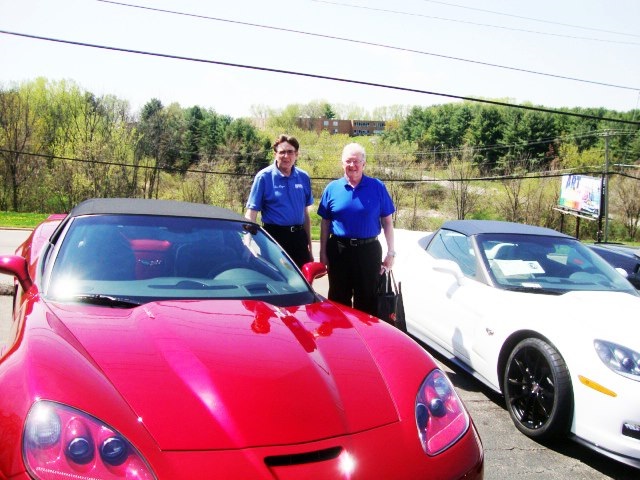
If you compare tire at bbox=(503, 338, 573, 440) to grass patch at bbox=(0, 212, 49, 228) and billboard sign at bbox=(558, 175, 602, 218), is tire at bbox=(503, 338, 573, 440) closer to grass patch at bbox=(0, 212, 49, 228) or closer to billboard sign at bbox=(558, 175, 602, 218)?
grass patch at bbox=(0, 212, 49, 228)

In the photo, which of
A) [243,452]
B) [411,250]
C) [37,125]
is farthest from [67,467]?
[37,125]

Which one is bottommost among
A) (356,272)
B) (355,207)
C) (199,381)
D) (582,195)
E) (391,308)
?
(582,195)

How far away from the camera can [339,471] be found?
5.05 feet

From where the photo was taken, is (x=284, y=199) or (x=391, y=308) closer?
(x=391, y=308)

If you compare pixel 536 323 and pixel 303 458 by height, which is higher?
pixel 303 458

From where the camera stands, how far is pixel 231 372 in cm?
183

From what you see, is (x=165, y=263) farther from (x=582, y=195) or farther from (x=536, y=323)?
(x=582, y=195)

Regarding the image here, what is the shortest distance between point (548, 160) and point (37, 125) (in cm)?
5570

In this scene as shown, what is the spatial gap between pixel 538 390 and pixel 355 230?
1.87 m

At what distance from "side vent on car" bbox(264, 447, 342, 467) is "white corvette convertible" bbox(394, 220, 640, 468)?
2073 millimetres

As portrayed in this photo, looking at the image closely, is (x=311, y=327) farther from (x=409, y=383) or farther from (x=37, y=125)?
(x=37, y=125)

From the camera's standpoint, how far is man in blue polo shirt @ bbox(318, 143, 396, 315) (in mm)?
4422

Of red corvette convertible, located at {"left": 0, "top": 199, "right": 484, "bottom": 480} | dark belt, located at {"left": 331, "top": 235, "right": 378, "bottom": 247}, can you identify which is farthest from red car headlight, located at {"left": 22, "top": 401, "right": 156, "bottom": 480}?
dark belt, located at {"left": 331, "top": 235, "right": 378, "bottom": 247}

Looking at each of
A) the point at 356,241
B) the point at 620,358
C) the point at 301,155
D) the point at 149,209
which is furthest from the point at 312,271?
the point at 301,155
